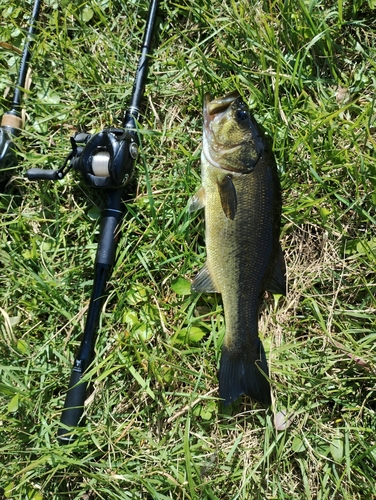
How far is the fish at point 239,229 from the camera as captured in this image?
2375 millimetres

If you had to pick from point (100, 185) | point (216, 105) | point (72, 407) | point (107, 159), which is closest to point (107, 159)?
point (107, 159)

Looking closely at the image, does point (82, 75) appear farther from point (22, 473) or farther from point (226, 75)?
point (22, 473)

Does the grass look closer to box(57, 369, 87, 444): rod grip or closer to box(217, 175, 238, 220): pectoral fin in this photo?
box(57, 369, 87, 444): rod grip

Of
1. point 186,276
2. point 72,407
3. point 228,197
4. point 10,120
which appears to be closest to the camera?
point 228,197

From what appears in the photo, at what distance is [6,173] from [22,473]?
202 centimetres

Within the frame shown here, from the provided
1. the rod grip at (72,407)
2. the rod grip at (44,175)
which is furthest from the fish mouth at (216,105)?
the rod grip at (72,407)

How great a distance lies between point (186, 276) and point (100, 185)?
81cm

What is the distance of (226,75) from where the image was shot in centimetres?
280

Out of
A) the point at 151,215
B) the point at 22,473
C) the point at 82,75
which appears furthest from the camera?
the point at 82,75

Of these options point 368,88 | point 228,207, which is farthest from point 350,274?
point 368,88

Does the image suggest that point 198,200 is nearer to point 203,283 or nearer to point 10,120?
point 203,283

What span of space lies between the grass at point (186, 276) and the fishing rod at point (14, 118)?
3.5 inches

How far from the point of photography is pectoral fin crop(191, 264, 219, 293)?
2502mm

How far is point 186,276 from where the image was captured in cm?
265
